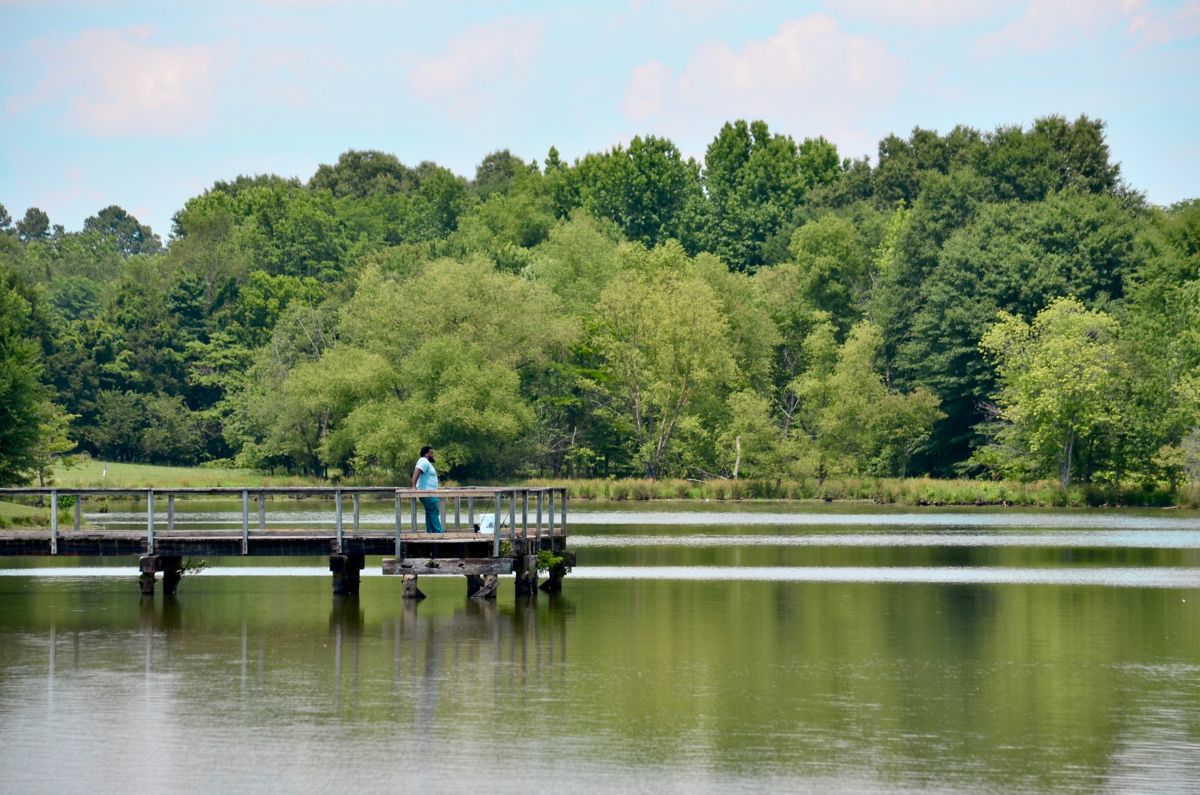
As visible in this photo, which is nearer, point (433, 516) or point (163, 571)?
point (433, 516)

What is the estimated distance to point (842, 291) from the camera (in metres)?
104

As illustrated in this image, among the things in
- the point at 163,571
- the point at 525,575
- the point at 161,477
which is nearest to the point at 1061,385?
the point at 525,575

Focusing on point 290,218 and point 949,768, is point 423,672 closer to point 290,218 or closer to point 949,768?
point 949,768

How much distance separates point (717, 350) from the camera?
9000 centimetres

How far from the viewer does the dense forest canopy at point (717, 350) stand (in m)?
75.2

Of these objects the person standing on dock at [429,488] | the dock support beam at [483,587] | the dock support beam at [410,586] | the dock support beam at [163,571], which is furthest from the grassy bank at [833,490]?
the dock support beam at [410,586]

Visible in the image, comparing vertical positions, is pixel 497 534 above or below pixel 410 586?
above

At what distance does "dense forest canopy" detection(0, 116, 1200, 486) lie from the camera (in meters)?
75.2

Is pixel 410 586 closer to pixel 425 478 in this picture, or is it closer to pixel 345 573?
pixel 345 573

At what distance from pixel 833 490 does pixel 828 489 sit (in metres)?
0.24

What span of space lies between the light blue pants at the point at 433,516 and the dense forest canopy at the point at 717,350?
30048mm

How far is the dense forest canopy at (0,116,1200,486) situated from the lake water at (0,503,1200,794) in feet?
108

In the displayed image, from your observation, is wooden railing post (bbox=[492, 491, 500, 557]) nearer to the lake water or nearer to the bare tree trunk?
the lake water

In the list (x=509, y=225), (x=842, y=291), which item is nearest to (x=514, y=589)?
(x=842, y=291)
